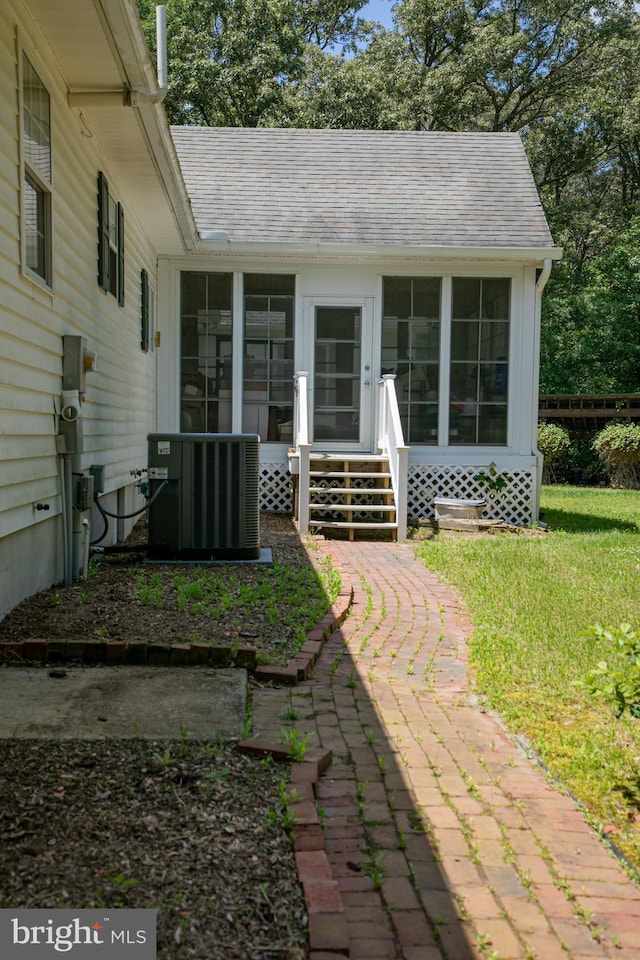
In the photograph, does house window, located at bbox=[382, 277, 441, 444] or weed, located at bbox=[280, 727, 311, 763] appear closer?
weed, located at bbox=[280, 727, 311, 763]

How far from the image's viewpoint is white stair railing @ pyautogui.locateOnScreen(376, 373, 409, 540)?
30.3 feet

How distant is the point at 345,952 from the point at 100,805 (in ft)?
3.12

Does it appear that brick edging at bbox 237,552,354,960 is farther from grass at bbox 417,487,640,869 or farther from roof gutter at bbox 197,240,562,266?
roof gutter at bbox 197,240,562,266

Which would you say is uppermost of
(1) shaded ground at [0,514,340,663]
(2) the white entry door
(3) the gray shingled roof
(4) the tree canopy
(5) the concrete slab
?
(4) the tree canopy

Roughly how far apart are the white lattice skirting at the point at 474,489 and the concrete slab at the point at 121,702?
6.76 metres

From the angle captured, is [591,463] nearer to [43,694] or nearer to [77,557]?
[77,557]

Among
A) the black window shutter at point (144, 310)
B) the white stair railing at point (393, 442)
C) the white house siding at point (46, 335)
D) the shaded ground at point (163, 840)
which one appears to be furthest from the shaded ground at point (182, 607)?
the black window shutter at point (144, 310)

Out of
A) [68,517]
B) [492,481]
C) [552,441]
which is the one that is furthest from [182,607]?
[552,441]

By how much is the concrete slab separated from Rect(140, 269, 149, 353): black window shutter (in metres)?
5.93

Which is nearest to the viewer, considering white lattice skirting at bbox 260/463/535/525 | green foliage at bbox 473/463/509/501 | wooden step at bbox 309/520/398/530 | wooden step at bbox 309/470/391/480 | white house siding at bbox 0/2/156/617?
white house siding at bbox 0/2/156/617

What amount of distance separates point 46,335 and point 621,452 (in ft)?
44.2

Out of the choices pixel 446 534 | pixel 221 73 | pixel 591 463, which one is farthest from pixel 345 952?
pixel 221 73

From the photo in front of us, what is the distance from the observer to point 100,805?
2.60 m

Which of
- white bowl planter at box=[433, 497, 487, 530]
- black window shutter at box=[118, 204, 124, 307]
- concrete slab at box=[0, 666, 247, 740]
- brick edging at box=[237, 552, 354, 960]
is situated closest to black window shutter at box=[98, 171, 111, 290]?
black window shutter at box=[118, 204, 124, 307]
